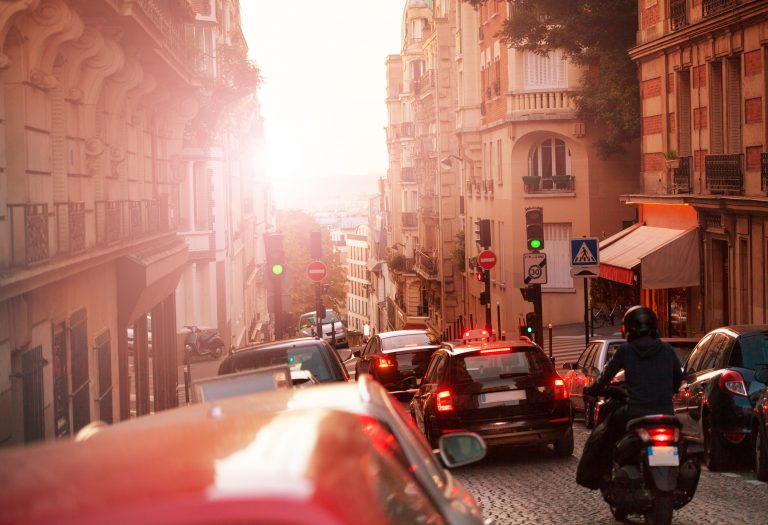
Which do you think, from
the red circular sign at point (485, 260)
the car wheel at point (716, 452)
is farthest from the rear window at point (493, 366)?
the red circular sign at point (485, 260)

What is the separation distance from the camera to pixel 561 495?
11.6 m

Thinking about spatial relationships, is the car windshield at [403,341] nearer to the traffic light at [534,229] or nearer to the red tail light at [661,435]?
the traffic light at [534,229]

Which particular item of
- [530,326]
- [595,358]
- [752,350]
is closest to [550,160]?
[530,326]

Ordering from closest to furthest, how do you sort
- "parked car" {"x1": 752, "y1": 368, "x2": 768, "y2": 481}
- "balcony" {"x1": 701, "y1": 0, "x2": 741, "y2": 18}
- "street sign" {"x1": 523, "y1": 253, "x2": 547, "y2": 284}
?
1. "parked car" {"x1": 752, "y1": 368, "x2": 768, "y2": 481}
2. "balcony" {"x1": 701, "y1": 0, "x2": 741, "y2": 18}
3. "street sign" {"x1": 523, "y1": 253, "x2": 547, "y2": 284}

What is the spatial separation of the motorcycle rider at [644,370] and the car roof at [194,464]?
5127 millimetres

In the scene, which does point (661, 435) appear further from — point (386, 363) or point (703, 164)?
point (703, 164)

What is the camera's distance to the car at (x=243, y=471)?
2777 millimetres

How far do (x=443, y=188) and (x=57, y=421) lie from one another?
166 feet

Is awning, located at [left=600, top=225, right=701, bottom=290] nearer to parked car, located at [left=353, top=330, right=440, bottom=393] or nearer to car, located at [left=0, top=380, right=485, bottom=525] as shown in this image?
parked car, located at [left=353, top=330, right=440, bottom=393]

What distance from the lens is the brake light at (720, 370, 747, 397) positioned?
12.3m

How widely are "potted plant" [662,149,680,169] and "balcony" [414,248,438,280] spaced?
121 feet

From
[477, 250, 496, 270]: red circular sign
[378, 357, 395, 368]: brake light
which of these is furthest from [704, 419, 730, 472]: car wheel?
[477, 250, 496, 270]: red circular sign

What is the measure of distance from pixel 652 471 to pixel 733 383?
4.24 meters

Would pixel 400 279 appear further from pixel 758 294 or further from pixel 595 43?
pixel 758 294
